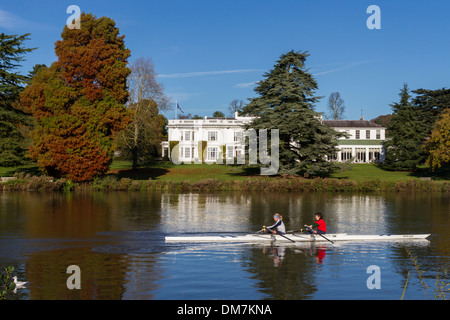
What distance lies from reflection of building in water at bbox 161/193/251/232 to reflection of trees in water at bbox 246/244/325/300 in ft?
17.0

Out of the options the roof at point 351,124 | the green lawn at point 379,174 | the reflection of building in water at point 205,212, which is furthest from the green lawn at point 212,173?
the roof at point 351,124

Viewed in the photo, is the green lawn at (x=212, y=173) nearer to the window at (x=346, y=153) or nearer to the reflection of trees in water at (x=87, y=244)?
the window at (x=346, y=153)

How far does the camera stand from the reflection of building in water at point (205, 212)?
86.8ft

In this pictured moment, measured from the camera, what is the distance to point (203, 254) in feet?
64.3

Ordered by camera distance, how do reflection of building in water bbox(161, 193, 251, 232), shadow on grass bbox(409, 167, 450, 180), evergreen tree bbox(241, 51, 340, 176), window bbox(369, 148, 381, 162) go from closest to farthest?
reflection of building in water bbox(161, 193, 251, 232)
evergreen tree bbox(241, 51, 340, 176)
shadow on grass bbox(409, 167, 450, 180)
window bbox(369, 148, 381, 162)

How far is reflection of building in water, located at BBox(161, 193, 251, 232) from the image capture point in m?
26.5

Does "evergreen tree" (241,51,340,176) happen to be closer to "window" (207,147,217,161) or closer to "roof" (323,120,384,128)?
"window" (207,147,217,161)

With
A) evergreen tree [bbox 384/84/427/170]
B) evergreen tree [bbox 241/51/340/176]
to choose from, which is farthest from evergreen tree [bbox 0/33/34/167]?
evergreen tree [bbox 384/84/427/170]

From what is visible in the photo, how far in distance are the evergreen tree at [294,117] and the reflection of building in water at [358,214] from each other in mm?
12056

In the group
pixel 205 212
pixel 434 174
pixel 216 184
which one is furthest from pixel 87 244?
pixel 434 174

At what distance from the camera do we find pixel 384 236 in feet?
75.2

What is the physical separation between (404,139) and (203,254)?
59.4 metres
